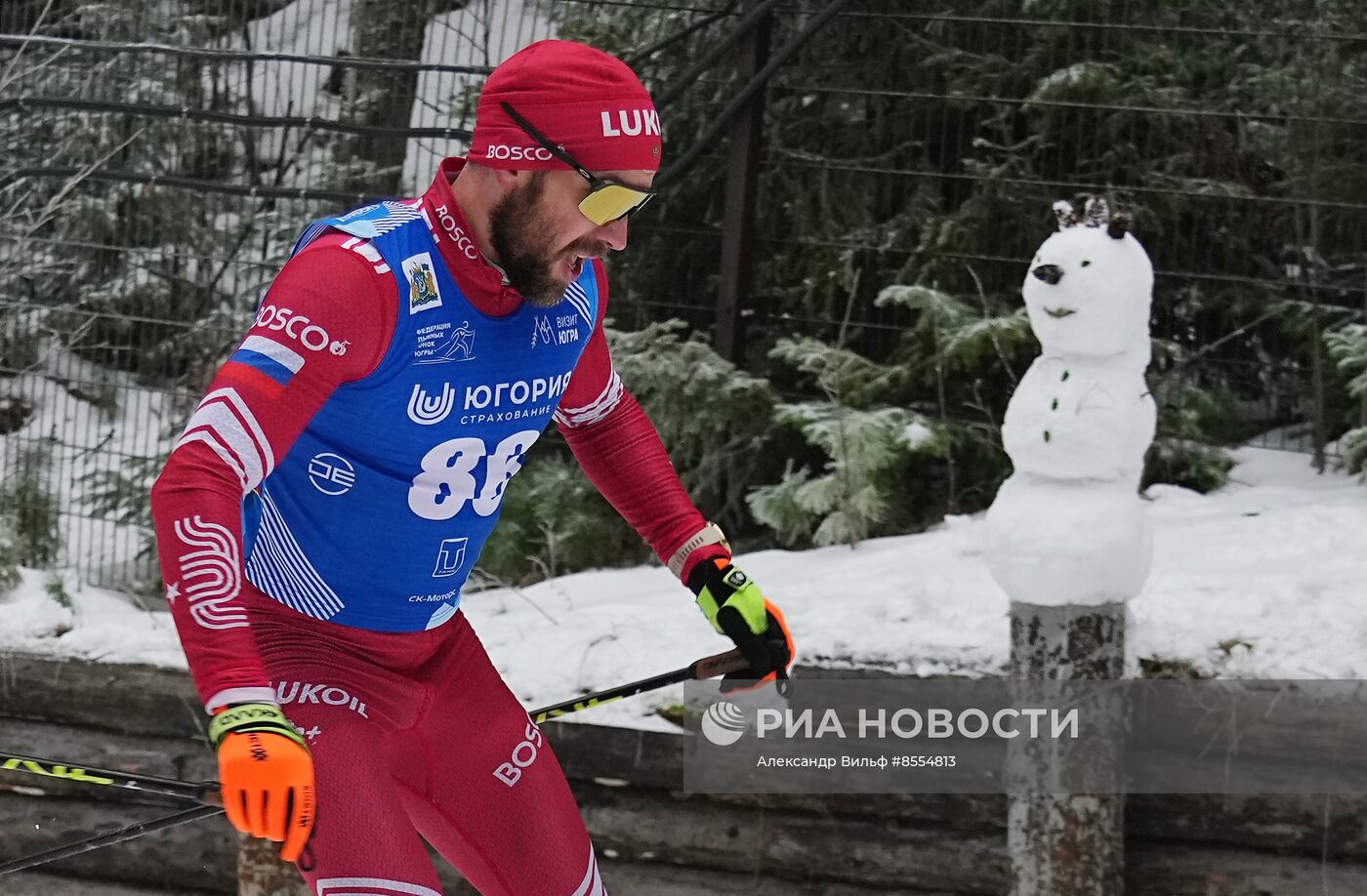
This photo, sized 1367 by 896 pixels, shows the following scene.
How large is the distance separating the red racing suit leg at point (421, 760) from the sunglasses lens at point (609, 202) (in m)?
0.79

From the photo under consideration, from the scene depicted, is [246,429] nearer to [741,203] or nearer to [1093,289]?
[1093,289]

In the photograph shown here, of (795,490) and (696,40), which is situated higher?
(696,40)

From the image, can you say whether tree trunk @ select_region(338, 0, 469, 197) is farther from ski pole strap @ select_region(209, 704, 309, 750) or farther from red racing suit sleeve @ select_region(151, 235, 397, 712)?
ski pole strap @ select_region(209, 704, 309, 750)

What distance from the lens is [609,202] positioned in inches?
92.7

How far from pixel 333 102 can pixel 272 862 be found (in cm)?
337

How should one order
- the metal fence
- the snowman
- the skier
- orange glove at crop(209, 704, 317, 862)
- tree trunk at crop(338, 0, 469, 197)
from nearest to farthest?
orange glove at crop(209, 704, 317, 862) < the skier < the snowman < the metal fence < tree trunk at crop(338, 0, 469, 197)

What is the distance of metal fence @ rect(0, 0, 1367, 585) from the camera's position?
18.9 feet

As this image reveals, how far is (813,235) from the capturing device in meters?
6.10

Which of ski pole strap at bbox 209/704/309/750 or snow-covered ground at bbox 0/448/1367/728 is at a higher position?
ski pole strap at bbox 209/704/309/750

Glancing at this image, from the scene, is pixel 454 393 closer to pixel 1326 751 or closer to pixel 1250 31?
pixel 1326 751

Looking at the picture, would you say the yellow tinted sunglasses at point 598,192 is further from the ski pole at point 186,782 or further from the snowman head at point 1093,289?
the snowman head at point 1093,289

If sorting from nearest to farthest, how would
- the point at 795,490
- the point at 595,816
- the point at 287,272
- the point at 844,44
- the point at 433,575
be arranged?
the point at 287,272
the point at 433,575
the point at 595,816
the point at 795,490
the point at 844,44

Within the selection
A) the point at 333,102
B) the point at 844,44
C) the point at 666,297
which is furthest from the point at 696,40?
the point at 333,102

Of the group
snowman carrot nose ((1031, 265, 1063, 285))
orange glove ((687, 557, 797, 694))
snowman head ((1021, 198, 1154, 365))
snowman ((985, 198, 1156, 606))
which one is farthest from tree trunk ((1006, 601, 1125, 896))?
orange glove ((687, 557, 797, 694))
